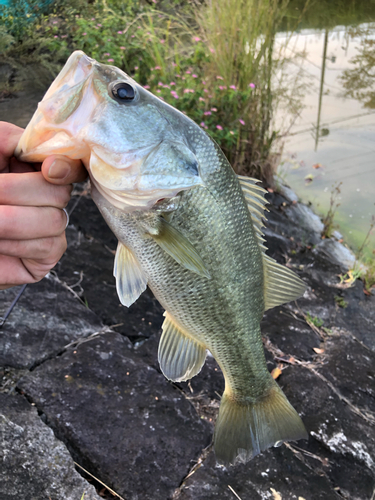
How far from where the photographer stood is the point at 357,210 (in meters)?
5.57

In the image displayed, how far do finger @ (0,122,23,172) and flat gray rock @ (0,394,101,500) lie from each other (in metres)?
1.17

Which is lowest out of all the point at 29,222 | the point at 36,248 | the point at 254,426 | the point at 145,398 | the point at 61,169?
the point at 145,398

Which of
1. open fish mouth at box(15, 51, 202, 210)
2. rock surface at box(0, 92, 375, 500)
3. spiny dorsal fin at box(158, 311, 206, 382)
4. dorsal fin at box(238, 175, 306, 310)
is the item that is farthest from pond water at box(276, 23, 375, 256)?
open fish mouth at box(15, 51, 202, 210)

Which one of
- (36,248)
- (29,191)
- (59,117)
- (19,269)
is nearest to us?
(59,117)

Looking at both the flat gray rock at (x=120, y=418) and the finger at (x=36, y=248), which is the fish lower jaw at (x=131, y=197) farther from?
the flat gray rock at (x=120, y=418)

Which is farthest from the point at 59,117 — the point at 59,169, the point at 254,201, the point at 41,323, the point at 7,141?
the point at 41,323

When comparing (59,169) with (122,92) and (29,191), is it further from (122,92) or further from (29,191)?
(122,92)

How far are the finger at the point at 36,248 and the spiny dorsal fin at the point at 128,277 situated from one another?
0.20 m

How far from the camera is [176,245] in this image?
116 centimetres

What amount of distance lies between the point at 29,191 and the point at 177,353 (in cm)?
83

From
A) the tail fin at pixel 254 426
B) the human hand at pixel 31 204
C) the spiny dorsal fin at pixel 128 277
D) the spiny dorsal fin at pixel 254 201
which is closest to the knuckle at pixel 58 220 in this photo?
the human hand at pixel 31 204

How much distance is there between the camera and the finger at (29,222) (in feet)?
3.45

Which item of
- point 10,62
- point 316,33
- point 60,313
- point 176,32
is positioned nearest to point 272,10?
point 176,32

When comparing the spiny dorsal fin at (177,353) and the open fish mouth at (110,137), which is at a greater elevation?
the open fish mouth at (110,137)
